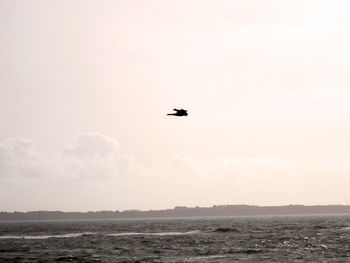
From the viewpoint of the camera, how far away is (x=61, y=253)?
241 feet

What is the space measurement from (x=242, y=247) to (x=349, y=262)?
21.5 metres

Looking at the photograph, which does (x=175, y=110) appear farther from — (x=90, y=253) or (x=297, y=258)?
(x=90, y=253)

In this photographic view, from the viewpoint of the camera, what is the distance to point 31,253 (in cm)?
7406

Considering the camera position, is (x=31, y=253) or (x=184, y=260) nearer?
(x=184, y=260)

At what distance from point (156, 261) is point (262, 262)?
10561 millimetres

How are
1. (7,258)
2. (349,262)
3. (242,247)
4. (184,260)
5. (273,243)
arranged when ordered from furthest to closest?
(273,243) → (242,247) → (7,258) → (184,260) → (349,262)

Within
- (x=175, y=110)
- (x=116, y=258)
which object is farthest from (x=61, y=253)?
(x=175, y=110)

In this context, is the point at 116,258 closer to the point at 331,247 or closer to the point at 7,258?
the point at 7,258

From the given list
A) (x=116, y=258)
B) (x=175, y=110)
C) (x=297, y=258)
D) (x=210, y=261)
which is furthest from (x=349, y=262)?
(x=175, y=110)

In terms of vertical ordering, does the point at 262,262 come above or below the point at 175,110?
below

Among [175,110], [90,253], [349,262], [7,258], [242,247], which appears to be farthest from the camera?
[242,247]

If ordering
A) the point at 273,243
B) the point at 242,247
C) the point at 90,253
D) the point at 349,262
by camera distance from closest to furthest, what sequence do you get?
the point at 349,262
the point at 90,253
the point at 242,247
the point at 273,243

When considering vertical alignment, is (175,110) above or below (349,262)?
above

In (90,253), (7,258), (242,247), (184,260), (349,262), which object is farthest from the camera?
(242,247)
